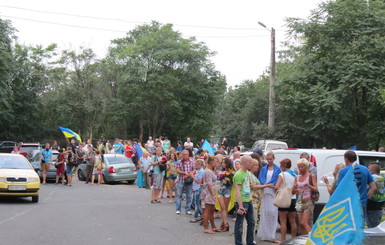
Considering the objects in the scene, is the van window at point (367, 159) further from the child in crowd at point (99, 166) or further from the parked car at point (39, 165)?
the parked car at point (39, 165)

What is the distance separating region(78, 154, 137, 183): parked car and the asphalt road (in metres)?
4.74

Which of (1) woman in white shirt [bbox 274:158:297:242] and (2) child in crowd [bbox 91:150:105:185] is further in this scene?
(2) child in crowd [bbox 91:150:105:185]

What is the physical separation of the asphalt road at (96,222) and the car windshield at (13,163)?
3.62ft

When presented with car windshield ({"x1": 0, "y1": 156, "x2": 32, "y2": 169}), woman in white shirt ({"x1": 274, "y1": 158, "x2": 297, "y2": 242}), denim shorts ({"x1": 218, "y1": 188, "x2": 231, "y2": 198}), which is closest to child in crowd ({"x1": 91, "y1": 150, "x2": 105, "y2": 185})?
car windshield ({"x1": 0, "y1": 156, "x2": 32, "y2": 169})

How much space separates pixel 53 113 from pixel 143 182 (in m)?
32.1

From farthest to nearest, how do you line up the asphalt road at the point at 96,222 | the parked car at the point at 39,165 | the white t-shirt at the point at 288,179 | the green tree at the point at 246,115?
the green tree at the point at 246,115 → the parked car at the point at 39,165 → the asphalt road at the point at 96,222 → the white t-shirt at the point at 288,179

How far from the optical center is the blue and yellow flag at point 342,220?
391 cm

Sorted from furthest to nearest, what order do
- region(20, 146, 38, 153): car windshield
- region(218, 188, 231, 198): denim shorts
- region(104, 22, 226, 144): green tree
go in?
region(104, 22, 226, 144): green tree, region(20, 146, 38, 153): car windshield, region(218, 188, 231, 198): denim shorts

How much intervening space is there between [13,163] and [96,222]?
5.61 m

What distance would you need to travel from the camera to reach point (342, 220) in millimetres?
4070

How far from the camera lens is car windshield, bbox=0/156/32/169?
624 inches

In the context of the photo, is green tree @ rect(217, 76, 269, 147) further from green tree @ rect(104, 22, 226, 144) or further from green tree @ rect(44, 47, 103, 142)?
green tree @ rect(44, 47, 103, 142)

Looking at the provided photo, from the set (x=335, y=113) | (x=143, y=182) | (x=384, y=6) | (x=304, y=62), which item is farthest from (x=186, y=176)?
(x=384, y=6)

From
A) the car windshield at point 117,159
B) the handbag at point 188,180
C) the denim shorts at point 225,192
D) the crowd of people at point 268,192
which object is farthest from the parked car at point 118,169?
the denim shorts at point 225,192
